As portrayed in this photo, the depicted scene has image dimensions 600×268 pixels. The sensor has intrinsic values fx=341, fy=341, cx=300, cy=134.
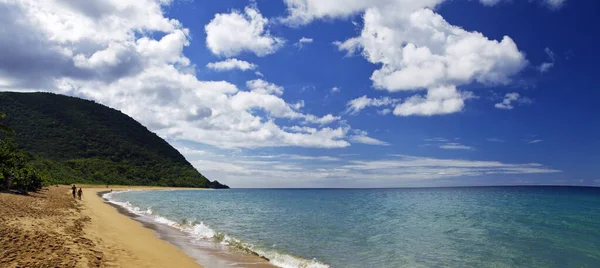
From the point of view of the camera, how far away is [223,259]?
16875mm

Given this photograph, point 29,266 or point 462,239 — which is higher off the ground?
point 29,266

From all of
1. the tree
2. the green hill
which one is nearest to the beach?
the tree

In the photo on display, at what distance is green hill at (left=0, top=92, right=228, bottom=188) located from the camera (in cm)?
12725

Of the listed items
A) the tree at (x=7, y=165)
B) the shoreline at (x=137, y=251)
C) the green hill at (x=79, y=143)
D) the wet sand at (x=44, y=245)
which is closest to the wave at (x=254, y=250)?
the shoreline at (x=137, y=251)

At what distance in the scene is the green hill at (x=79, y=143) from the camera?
127250 millimetres

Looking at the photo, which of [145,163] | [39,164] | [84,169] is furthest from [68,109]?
[39,164]

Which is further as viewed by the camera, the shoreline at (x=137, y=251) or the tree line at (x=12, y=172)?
the tree line at (x=12, y=172)

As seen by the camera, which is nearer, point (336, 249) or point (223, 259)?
point (223, 259)

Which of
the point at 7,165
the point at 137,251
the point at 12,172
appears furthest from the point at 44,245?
the point at 7,165

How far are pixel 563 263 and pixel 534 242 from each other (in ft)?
20.6

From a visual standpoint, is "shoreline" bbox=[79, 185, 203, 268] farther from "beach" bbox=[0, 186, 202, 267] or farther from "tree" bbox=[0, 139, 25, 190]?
"tree" bbox=[0, 139, 25, 190]

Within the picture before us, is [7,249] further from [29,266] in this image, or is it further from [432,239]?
[432,239]

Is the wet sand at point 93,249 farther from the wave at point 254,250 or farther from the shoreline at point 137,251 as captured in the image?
the wave at point 254,250

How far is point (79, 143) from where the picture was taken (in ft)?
502
